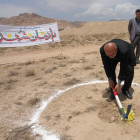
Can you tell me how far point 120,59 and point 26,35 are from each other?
5.83m

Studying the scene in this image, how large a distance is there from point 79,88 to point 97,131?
1.64 m

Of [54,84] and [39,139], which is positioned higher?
[54,84]

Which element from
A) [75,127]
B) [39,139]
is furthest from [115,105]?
[39,139]

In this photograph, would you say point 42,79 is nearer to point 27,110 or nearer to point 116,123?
point 27,110

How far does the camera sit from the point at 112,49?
250cm

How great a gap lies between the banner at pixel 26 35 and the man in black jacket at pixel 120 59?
→ 5.16m

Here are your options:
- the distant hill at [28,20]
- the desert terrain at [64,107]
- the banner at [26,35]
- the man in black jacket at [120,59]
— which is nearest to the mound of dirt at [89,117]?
the desert terrain at [64,107]

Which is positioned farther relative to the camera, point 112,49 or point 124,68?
point 124,68

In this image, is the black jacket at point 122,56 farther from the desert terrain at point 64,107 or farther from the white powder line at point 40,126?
the white powder line at point 40,126

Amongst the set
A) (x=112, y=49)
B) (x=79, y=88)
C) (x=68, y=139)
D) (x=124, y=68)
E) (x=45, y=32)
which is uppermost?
(x=45, y=32)

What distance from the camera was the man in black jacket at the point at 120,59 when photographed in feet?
8.42

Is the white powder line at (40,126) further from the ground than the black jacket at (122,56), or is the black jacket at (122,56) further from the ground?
A: the black jacket at (122,56)

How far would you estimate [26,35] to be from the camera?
768 centimetres

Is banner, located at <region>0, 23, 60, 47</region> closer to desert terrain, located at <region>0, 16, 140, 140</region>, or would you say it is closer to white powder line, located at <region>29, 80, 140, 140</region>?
desert terrain, located at <region>0, 16, 140, 140</region>
